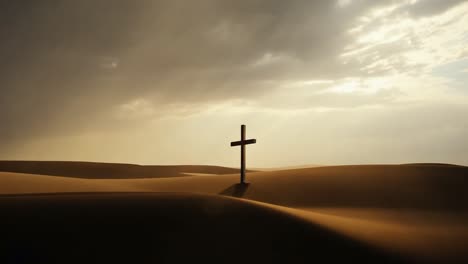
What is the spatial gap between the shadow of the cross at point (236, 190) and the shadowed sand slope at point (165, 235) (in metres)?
6.98

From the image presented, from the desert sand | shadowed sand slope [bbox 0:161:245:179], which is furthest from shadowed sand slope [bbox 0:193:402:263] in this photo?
shadowed sand slope [bbox 0:161:245:179]

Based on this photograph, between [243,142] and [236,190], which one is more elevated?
[243,142]

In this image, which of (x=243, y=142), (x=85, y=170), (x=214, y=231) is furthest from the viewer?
(x=85, y=170)

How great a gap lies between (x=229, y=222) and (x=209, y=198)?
162 centimetres

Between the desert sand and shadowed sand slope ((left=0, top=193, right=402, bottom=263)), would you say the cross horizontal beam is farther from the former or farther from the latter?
shadowed sand slope ((left=0, top=193, right=402, bottom=263))

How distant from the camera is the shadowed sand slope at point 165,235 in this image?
6.12 metres

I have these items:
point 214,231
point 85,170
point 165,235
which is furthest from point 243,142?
point 85,170

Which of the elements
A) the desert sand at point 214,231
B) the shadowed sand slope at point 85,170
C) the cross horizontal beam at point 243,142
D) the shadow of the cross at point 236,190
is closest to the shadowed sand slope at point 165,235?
the desert sand at point 214,231

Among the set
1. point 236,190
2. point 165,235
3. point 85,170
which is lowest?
point 165,235

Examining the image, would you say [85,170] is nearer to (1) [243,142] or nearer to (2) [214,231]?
(1) [243,142]

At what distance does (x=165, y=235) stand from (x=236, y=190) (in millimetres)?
9295

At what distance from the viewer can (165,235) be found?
22.2ft

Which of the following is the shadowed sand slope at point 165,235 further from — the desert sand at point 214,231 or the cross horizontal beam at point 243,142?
the cross horizontal beam at point 243,142

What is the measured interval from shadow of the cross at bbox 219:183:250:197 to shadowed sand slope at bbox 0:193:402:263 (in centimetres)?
698
